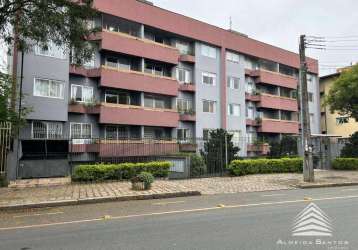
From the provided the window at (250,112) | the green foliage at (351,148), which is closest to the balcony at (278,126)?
the window at (250,112)

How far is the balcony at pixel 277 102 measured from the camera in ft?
130

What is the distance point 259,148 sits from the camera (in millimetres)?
36875

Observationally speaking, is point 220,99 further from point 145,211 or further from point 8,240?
point 8,240

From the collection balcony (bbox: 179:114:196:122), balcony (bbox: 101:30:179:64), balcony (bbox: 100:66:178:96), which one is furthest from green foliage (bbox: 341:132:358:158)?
balcony (bbox: 101:30:179:64)

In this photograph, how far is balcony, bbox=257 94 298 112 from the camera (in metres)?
39.6

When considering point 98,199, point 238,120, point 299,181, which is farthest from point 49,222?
point 238,120

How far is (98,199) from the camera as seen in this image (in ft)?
40.4

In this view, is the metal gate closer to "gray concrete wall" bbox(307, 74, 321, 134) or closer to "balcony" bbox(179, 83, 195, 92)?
"balcony" bbox(179, 83, 195, 92)

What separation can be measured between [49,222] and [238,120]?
30166mm

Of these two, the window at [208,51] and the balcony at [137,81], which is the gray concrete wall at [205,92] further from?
the balcony at [137,81]

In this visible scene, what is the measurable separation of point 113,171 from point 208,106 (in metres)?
18.8

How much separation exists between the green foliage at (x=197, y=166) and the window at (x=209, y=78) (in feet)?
49.1

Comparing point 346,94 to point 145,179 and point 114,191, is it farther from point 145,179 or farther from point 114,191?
point 114,191

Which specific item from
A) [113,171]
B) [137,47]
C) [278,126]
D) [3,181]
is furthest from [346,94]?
[3,181]
